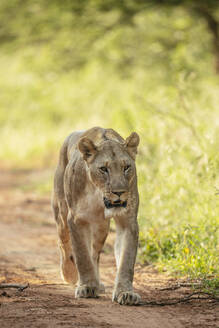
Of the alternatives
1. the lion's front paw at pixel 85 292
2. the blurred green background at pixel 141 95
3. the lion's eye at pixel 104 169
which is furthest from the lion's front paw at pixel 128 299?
the lion's eye at pixel 104 169

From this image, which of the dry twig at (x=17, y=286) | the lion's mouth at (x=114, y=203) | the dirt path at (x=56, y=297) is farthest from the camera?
the dry twig at (x=17, y=286)

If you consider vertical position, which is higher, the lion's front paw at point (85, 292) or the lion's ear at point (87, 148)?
the lion's ear at point (87, 148)

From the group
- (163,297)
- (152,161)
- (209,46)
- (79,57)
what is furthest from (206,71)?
(163,297)

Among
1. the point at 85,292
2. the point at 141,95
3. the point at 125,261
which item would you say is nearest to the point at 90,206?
the point at 125,261

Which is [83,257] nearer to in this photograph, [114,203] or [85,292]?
[85,292]

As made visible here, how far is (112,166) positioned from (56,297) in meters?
0.95

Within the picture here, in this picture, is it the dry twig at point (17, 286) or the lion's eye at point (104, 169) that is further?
the dry twig at point (17, 286)

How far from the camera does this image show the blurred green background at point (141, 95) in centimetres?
562

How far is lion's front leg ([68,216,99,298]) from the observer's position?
14.0 ft

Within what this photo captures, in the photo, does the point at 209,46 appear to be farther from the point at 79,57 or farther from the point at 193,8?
the point at 79,57

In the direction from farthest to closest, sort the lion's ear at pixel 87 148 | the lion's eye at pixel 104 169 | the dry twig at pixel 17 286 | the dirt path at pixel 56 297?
the dry twig at pixel 17 286, the lion's ear at pixel 87 148, the lion's eye at pixel 104 169, the dirt path at pixel 56 297

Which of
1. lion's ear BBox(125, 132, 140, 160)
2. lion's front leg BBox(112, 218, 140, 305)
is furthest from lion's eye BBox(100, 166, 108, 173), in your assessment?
lion's front leg BBox(112, 218, 140, 305)

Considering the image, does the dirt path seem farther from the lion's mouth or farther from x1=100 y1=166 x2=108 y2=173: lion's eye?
x1=100 y1=166 x2=108 y2=173: lion's eye

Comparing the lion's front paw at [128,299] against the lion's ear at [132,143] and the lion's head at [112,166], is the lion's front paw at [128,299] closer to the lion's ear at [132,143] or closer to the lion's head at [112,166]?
the lion's head at [112,166]
